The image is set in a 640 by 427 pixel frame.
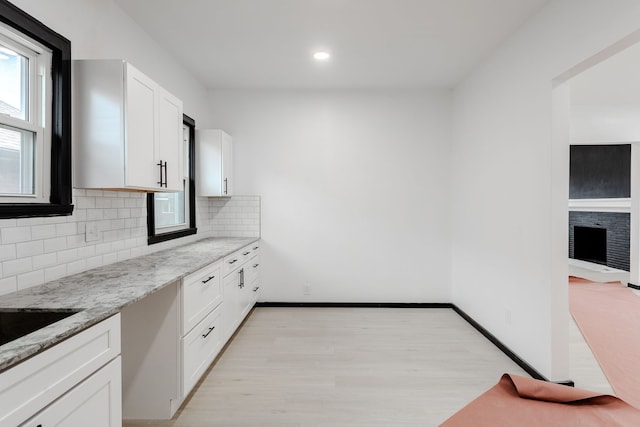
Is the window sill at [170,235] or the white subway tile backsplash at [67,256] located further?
the window sill at [170,235]

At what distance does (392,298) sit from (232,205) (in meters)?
2.43

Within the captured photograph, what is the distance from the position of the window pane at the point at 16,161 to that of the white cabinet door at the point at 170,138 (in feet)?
2.54

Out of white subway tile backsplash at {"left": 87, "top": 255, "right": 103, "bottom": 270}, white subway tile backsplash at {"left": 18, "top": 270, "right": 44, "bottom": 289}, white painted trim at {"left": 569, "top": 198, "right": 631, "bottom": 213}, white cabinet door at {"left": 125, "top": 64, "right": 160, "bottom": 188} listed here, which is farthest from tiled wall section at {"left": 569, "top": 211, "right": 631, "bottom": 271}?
white subway tile backsplash at {"left": 18, "top": 270, "right": 44, "bottom": 289}

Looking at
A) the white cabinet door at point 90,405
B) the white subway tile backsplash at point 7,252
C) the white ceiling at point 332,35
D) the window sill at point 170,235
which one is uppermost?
the white ceiling at point 332,35

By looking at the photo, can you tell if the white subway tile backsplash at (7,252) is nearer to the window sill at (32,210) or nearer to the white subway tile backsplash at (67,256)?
the window sill at (32,210)

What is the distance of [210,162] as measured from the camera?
13.5 feet

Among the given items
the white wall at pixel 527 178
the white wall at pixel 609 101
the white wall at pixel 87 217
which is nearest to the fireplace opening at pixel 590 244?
the white wall at pixel 609 101

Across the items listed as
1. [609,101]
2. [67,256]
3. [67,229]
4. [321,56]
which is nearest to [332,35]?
[321,56]

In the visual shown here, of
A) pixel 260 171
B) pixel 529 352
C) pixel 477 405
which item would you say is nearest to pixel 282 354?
pixel 477 405

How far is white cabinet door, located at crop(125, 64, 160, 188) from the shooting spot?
86.1 inches

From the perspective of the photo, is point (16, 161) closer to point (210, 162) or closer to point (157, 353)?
point (157, 353)

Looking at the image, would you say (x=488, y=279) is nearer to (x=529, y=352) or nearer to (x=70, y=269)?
(x=529, y=352)

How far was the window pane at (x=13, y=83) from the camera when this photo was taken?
5.88 feet

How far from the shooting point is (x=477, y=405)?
213 centimetres
